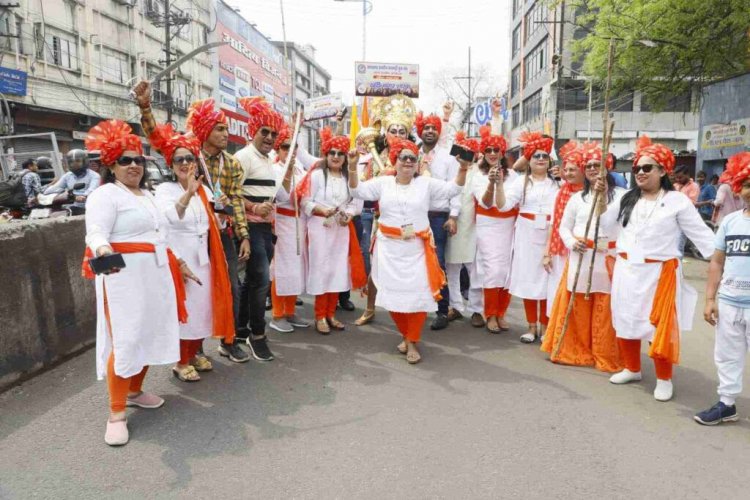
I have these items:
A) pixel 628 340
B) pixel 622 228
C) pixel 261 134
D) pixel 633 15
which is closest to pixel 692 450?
pixel 628 340

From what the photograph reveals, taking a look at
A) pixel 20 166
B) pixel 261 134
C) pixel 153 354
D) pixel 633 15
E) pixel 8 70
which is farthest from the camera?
pixel 8 70

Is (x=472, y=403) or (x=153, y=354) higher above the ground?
(x=153, y=354)

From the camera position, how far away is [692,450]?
3.32 metres

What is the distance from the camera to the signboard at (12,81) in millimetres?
18391

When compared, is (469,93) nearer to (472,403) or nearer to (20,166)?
(20,166)

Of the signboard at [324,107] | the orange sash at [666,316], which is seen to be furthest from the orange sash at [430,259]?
the signboard at [324,107]

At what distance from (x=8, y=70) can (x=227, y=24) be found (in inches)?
750

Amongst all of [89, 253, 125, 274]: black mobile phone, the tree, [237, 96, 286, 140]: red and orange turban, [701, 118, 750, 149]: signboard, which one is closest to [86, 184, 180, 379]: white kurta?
[89, 253, 125, 274]: black mobile phone

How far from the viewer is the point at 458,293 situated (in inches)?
250

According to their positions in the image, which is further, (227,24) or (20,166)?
(227,24)

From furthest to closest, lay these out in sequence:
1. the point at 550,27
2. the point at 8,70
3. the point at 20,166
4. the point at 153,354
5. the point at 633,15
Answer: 1. the point at 550,27
2. the point at 8,70
3. the point at 20,166
4. the point at 633,15
5. the point at 153,354

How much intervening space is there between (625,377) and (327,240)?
301 cm

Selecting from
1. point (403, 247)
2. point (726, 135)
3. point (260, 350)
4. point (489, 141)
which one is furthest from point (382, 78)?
point (260, 350)

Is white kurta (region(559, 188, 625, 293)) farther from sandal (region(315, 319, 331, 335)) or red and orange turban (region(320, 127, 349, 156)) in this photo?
sandal (region(315, 319, 331, 335))
